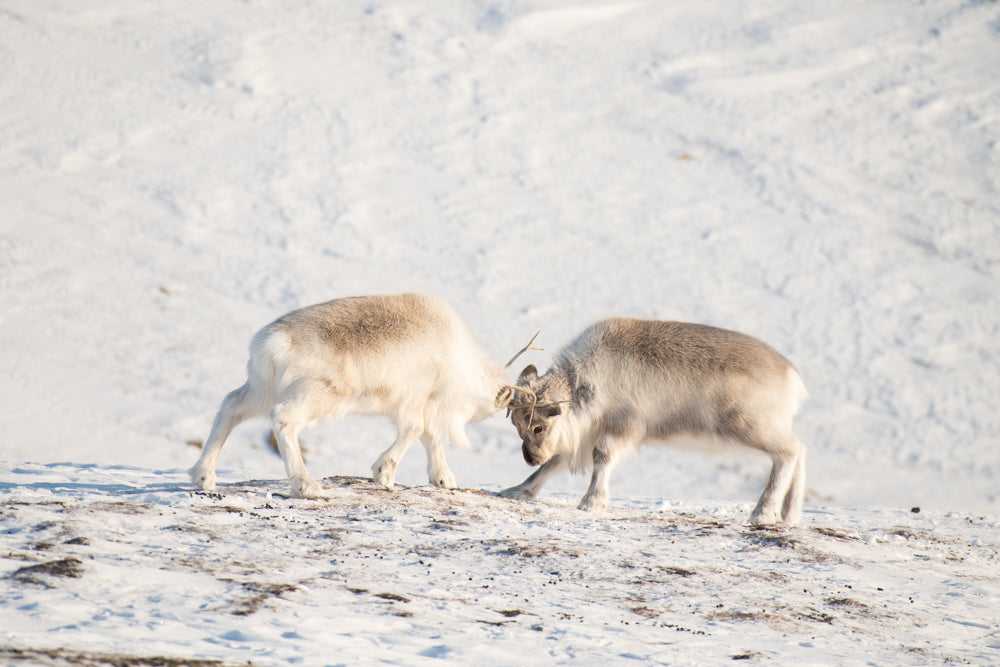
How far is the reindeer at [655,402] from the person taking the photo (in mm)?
6961

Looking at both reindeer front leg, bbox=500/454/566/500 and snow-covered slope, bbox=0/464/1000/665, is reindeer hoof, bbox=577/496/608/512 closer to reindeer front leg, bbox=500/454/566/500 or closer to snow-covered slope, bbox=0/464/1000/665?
snow-covered slope, bbox=0/464/1000/665

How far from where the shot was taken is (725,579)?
17.1 ft

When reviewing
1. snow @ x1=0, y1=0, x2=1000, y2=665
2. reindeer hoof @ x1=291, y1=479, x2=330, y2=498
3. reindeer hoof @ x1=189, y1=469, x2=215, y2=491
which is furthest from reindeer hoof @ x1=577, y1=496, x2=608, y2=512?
→ reindeer hoof @ x1=189, y1=469, x2=215, y2=491

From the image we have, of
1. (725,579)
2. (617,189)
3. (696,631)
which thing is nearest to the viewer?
(696,631)

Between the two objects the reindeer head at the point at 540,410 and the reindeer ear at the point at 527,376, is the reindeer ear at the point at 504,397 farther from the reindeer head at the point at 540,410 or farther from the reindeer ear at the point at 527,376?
the reindeer ear at the point at 527,376

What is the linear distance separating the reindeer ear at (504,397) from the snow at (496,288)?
85 centimetres

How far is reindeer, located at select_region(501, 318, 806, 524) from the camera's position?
696 centimetres

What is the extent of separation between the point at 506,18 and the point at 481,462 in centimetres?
1073

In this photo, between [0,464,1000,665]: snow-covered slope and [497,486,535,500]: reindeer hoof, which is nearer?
[0,464,1000,665]: snow-covered slope

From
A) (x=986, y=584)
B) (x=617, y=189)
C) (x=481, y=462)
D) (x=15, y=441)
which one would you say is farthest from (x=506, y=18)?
(x=986, y=584)

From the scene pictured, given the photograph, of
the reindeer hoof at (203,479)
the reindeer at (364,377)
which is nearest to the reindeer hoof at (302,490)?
the reindeer at (364,377)

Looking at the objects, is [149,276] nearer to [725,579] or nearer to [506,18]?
[506,18]

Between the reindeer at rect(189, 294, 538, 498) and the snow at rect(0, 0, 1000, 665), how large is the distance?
1.58ft

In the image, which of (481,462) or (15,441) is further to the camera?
(481,462)
